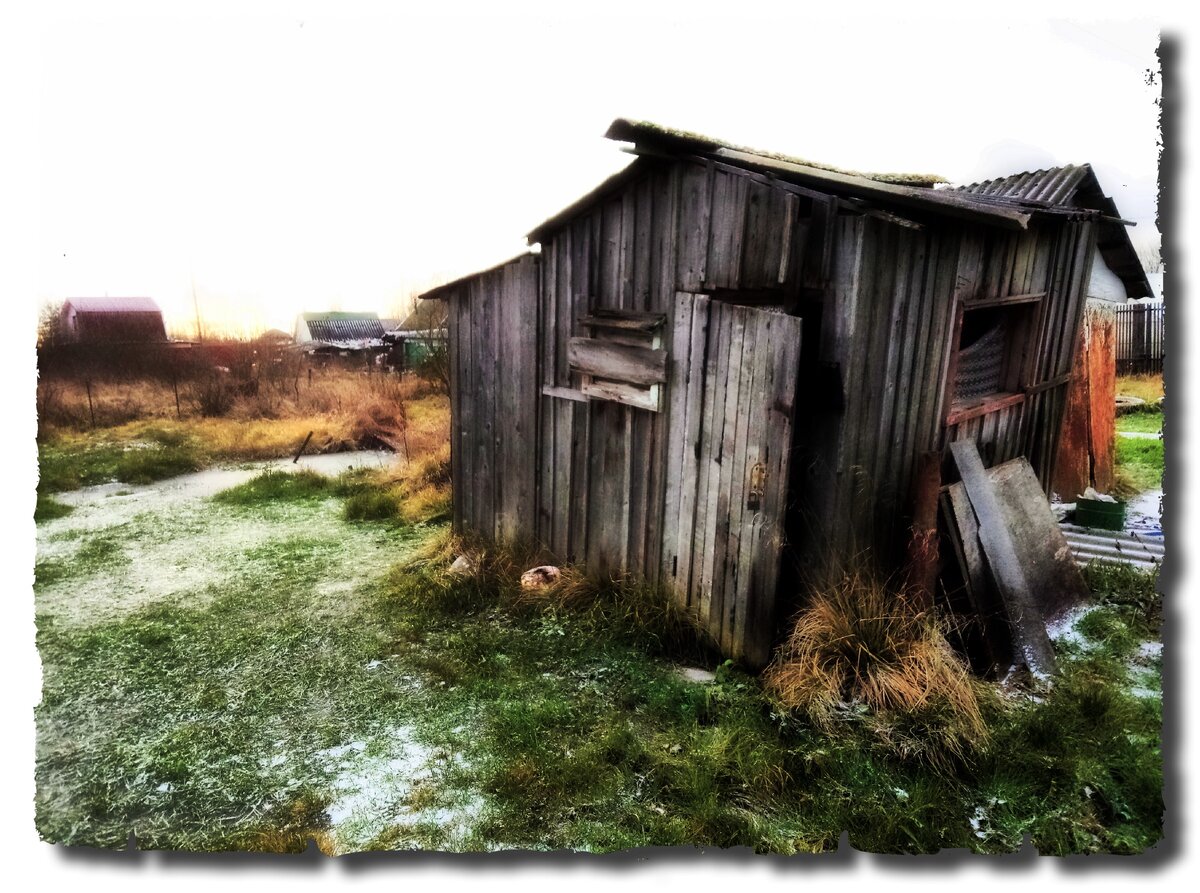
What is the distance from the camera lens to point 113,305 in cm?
395

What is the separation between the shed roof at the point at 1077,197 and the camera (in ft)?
17.1

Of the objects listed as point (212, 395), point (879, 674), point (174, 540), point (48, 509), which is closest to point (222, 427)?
point (174, 540)

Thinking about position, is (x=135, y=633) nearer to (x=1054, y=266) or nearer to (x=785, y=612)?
(x=785, y=612)

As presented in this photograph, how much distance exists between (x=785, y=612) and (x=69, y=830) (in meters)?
3.83

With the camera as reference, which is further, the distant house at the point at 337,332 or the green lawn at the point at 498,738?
the distant house at the point at 337,332

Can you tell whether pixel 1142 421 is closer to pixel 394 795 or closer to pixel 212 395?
pixel 394 795

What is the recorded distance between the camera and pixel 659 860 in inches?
108

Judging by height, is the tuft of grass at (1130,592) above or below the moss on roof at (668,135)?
below

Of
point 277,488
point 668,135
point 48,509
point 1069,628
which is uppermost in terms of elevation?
point 668,135

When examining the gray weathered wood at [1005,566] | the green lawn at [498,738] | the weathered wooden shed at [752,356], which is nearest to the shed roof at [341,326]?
the weathered wooden shed at [752,356]

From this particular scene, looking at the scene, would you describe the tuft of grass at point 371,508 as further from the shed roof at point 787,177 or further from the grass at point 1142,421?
the grass at point 1142,421

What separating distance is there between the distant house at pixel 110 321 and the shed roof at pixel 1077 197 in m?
5.72

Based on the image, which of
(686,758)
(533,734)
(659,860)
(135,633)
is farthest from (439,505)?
(659,860)

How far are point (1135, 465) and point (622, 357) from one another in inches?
164
